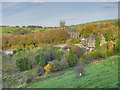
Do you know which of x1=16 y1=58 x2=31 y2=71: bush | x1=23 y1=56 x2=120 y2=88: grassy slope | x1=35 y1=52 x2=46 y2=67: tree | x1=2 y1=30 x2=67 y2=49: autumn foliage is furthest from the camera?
x1=2 y1=30 x2=67 y2=49: autumn foliage

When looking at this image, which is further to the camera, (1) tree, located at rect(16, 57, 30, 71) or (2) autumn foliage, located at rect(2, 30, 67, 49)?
(2) autumn foliage, located at rect(2, 30, 67, 49)

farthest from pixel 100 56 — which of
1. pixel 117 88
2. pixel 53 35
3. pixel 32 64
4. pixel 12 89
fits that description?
pixel 53 35

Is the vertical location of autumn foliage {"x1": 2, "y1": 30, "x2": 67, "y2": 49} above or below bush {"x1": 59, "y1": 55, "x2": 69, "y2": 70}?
above

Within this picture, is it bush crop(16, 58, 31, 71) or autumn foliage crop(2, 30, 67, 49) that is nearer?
bush crop(16, 58, 31, 71)

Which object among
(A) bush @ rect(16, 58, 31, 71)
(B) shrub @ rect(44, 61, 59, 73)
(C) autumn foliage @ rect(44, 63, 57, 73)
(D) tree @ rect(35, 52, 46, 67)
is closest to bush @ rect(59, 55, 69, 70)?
(B) shrub @ rect(44, 61, 59, 73)

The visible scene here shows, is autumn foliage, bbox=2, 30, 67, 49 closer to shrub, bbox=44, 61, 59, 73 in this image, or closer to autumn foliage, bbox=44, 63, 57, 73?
shrub, bbox=44, 61, 59, 73

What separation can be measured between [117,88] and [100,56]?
956 cm

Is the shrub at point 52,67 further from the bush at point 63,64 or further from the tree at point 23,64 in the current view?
the tree at point 23,64

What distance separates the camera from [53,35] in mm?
28672

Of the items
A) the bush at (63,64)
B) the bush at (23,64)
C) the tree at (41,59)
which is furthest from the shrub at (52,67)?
the bush at (23,64)

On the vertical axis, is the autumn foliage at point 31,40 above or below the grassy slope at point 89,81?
above

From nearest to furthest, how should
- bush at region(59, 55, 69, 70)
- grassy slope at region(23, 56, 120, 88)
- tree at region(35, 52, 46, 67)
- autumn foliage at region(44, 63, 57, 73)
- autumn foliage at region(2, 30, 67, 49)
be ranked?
grassy slope at region(23, 56, 120, 88)
autumn foliage at region(44, 63, 57, 73)
bush at region(59, 55, 69, 70)
tree at region(35, 52, 46, 67)
autumn foliage at region(2, 30, 67, 49)

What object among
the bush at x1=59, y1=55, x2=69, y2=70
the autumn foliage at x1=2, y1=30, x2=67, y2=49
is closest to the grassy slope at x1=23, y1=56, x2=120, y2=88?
the bush at x1=59, y1=55, x2=69, y2=70

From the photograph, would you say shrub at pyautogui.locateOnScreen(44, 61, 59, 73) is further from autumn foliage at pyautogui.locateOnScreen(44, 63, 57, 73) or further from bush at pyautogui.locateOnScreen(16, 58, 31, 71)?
bush at pyautogui.locateOnScreen(16, 58, 31, 71)
